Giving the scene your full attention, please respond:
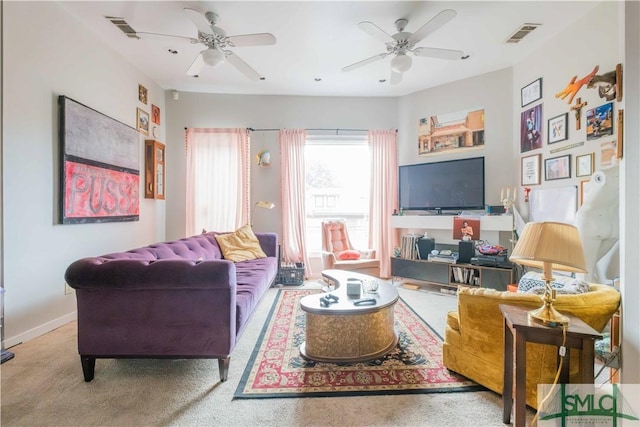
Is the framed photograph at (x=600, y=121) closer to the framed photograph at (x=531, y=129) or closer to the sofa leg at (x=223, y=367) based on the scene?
the framed photograph at (x=531, y=129)

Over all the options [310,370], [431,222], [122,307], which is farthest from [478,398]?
[431,222]

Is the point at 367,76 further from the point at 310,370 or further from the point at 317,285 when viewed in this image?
the point at 310,370

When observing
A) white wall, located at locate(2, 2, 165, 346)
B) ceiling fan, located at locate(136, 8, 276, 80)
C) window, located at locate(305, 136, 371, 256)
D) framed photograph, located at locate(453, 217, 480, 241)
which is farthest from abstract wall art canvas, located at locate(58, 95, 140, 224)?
framed photograph, located at locate(453, 217, 480, 241)

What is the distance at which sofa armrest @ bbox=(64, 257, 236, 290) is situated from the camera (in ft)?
5.35

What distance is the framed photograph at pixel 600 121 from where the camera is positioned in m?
2.50

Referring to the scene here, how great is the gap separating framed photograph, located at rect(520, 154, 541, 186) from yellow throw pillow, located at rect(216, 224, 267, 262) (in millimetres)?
3500

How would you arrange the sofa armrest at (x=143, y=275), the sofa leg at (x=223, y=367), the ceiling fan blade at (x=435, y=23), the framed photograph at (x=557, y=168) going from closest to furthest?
the sofa armrest at (x=143, y=275) → the sofa leg at (x=223, y=367) → the ceiling fan blade at (x=435, y=23) → the framed photograph at (x=557, y=168)

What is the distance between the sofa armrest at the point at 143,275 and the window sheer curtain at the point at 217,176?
2.83m

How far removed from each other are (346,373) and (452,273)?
244 cm

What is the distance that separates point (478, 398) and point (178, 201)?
177 inches

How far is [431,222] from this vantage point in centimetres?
398

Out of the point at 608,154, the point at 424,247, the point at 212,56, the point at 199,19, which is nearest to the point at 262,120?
the point at 212,56

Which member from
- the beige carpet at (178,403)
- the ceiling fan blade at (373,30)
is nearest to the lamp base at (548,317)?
the beige carpet at (178,403)

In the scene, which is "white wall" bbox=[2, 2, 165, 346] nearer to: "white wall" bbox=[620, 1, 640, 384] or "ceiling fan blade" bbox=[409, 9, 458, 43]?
"ceiling fan blade" bbox=[409, 9, 458, 43]
